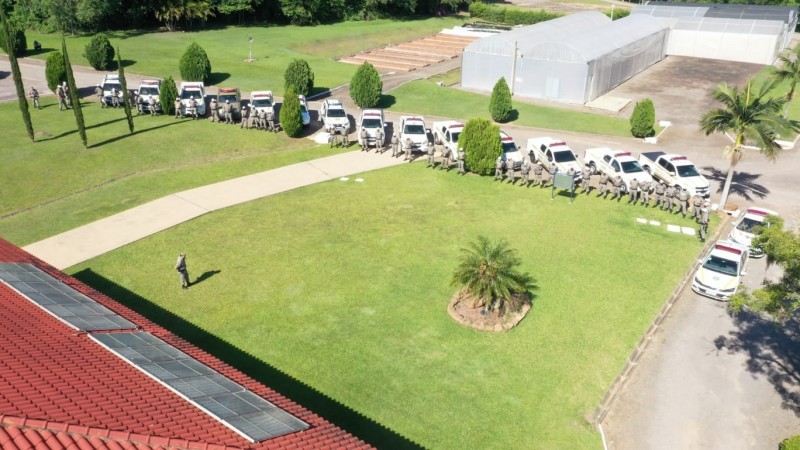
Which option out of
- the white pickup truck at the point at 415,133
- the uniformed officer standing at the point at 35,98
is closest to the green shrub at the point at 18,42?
the uniformed officer standing at the point at 35,98

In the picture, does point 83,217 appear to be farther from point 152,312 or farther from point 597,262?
point 597,262

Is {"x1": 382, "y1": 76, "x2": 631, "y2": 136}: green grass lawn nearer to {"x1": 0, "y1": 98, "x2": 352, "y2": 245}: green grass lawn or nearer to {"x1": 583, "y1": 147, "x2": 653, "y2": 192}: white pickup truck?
{"x1": 583, "y1": 147, "x2": 653, "y2": 192}: white pickup truck

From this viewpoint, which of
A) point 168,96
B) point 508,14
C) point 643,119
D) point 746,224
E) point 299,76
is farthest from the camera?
point 508,14

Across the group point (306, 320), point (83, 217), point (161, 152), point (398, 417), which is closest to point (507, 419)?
point (398, 417)

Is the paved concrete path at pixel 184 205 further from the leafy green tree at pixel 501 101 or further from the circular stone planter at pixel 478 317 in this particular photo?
the circular stone planter at pixel 478 317

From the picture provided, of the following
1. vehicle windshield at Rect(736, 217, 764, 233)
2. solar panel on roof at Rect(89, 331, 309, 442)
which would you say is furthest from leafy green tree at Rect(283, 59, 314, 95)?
solar panel on roof at Rect(89, 331, 309, 442)

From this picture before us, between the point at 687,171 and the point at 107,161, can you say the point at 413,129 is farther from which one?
the point at 107,161

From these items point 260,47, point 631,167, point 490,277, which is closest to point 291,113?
point 631,167
